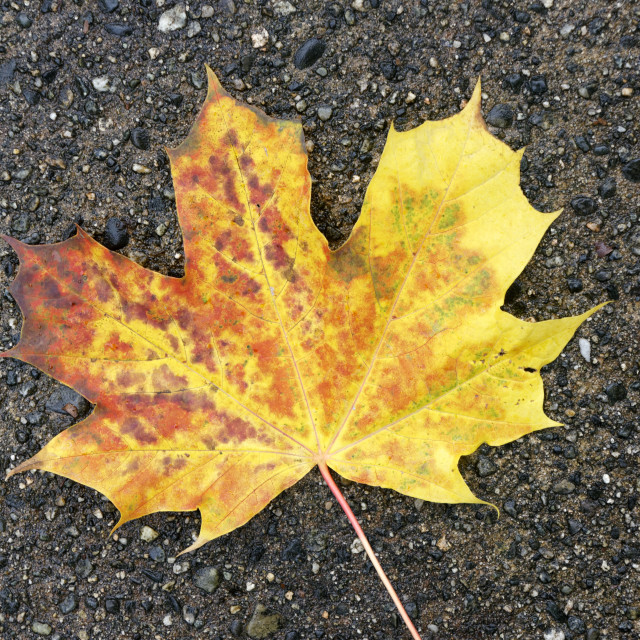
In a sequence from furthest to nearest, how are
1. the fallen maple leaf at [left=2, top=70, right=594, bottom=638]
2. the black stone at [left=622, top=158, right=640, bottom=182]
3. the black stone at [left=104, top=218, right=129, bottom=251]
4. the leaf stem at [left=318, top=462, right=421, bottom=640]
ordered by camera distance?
1. the black stone at [left=104, top=218, right=129, bottom=251]
2. the black stone at [left=622, top=158, right=640, bottom=182]
3. the leaf stem at [left=318, top=462, right=421, bottom=640]
4. the fallen maple leaf at [left=2, top=70, right=594, bottom=638]

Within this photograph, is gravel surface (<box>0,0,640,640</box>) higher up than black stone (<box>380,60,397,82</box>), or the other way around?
black stone (<box>380,60,397,82</box>)

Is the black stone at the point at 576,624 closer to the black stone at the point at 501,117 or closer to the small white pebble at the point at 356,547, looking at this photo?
the small white pebble at the point at 356,547

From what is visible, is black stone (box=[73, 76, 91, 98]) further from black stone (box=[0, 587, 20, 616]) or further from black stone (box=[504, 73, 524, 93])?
black stone (box=[0, 587, 20, 616])

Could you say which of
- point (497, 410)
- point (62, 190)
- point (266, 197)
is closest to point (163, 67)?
point (62, 190)

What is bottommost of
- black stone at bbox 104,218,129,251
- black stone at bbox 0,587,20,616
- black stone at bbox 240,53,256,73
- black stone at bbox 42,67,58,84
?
black stone at bbox 0,587,20,616

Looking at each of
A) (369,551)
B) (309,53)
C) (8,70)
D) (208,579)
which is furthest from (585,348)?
(8,70)

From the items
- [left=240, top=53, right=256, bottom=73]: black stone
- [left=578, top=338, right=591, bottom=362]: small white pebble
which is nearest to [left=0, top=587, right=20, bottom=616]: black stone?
[left=240, top=53, right=256, bottom=73]: black stone

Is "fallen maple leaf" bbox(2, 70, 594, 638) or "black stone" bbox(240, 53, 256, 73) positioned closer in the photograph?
"fallen maple leaf" bbox(2, 70, 594, 638)
